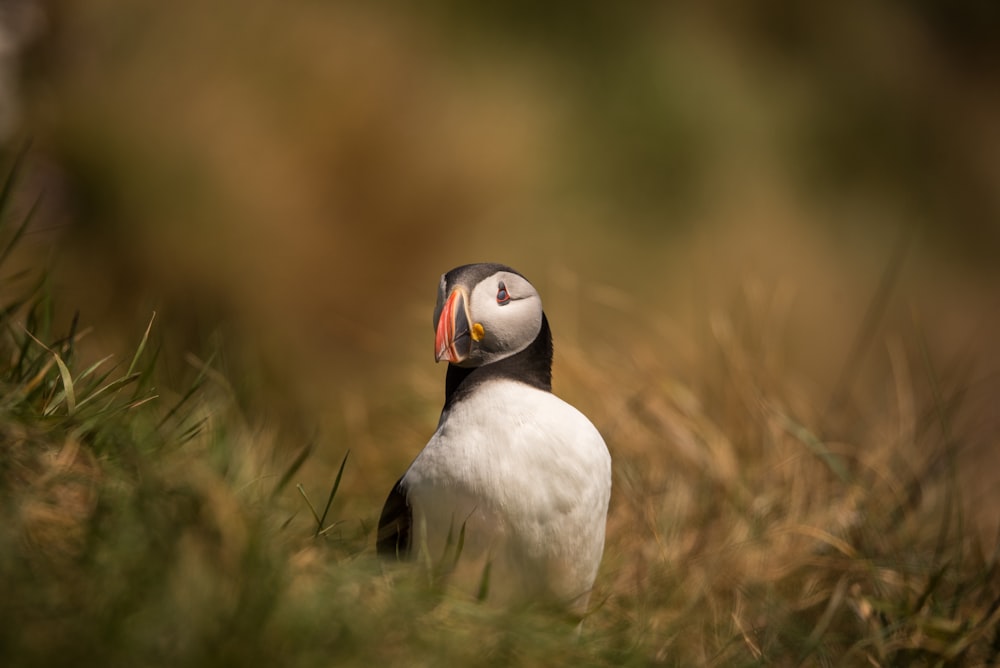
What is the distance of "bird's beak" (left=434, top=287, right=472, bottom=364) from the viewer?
1.93m

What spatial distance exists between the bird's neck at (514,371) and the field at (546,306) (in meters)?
0.37

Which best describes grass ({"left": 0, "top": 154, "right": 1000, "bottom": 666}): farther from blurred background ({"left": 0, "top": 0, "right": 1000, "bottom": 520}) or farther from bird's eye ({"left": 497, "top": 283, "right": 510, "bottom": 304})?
blurred background ({"left": 0, "top": 0, "right": 1000, "bottom": 520})

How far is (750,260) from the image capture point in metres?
5.66

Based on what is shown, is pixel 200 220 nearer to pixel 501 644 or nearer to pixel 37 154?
pixel 37 154

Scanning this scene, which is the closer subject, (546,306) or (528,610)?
(528,610)

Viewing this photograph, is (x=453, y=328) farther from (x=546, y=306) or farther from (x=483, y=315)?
(x=546, y=306)

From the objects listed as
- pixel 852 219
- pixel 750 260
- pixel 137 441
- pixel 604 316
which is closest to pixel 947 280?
pixel 852 219

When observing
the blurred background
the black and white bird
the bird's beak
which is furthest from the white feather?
the blurred background

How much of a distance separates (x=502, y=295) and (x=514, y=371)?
15 cm

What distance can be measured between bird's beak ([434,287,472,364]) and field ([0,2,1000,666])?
1.30 ft

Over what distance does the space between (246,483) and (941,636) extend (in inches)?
64.2

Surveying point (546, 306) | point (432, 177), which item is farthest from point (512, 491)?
point (432, 177)

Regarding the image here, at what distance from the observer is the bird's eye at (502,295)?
2008mm

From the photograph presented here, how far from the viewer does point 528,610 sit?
6.26ft
